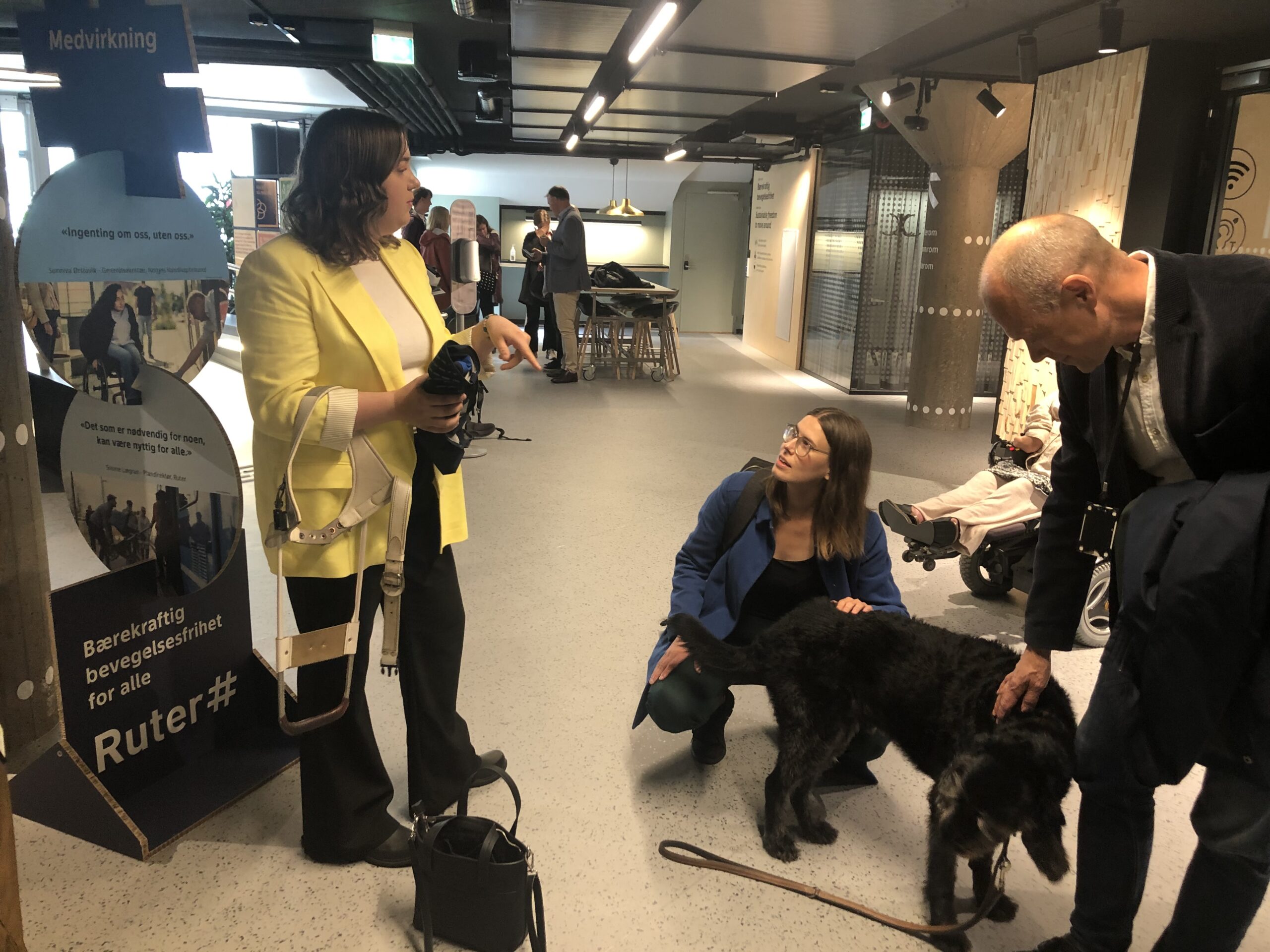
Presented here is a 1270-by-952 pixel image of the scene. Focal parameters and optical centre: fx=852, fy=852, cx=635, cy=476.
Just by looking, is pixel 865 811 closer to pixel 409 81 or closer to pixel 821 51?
pixel 821 51

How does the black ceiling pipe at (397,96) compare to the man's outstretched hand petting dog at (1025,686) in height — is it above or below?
above

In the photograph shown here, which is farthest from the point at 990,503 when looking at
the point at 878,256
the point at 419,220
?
the point at 419,220

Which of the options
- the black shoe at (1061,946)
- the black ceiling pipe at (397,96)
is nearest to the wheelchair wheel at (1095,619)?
the black shoe at (1061,946)

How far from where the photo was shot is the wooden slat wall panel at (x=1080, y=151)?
522cm

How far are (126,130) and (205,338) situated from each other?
0.51 m

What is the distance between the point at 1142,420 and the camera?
1.51m

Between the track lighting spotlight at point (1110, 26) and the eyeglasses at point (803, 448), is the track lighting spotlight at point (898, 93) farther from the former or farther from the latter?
the eyeglasses at point (803, 448)

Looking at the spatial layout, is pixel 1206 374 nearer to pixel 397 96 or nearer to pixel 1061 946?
pixel 1061 946

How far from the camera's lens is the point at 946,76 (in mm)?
6617

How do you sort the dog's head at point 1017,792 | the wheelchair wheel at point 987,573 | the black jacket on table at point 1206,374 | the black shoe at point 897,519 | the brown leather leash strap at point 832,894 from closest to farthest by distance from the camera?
1. the black jacket on table at point 1206,374
2. the dog's head at point 1017,792
3. the brown leather leash strap at point 832,894
4. the black shoe at point 897,519
5. the wheelchair wheel at point 987,573

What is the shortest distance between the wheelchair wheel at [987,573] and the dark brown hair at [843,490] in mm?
1399

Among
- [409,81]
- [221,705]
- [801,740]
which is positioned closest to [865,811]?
[801,740]

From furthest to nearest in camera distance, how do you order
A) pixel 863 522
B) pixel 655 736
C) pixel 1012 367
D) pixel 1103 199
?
pixel 1012 367
pixel 1103 199
pixel 655 736
pixel 863 522

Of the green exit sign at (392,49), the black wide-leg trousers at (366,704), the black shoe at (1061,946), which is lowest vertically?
the black shoe at (1061,946)
